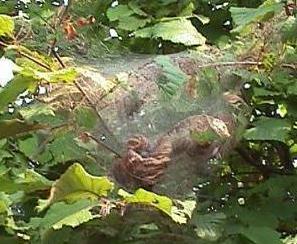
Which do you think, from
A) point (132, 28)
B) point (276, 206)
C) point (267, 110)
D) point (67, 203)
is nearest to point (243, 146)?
point (267, 110)

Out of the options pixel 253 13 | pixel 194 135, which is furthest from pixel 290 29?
pixel 194 135

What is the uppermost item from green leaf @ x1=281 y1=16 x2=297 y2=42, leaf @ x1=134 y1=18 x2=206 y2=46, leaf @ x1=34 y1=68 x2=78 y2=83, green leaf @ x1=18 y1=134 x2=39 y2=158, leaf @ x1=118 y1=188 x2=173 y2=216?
leaf @ x1=34 y1=68 x2=78 y2=83

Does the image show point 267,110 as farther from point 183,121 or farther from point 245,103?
point 183,121

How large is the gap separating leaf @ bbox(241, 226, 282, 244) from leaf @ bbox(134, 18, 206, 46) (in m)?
0.51

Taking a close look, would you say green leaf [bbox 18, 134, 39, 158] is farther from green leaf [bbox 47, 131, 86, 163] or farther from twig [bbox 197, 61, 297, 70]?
twig [bbox 197, 61, 297, 70]

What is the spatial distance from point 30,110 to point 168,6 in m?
0.69

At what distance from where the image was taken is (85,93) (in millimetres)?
1876

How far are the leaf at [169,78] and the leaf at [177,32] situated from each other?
0.48ft

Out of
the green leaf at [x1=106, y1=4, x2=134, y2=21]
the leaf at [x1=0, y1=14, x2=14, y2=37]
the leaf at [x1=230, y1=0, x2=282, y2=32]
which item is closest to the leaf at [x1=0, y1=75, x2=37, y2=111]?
the leaf at [x1=0, y1=14, x2=14, y2=37]

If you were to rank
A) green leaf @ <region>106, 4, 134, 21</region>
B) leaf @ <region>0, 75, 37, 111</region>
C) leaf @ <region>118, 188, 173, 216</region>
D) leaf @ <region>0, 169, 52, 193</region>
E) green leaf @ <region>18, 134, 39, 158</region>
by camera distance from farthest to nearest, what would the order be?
green leaf @ <region>106, 4, 134, 21</region>, green leaf @ <region>18, 134, 39, 158</region>, leaf @ <region>0, 169, 52, 193</region>, leaf @ <region>0, 75, 37, 111</region>, leaf @ <region>118, 188, 173, 216</region>

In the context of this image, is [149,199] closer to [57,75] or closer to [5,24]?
[57,75]

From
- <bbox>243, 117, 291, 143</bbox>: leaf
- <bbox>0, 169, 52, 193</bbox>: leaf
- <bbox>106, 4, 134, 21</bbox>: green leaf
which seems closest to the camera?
<bbox>0, 169, 52, 193</bbox>: leaf

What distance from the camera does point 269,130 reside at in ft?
6.66

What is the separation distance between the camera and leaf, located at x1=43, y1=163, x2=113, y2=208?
1635 millimetres
